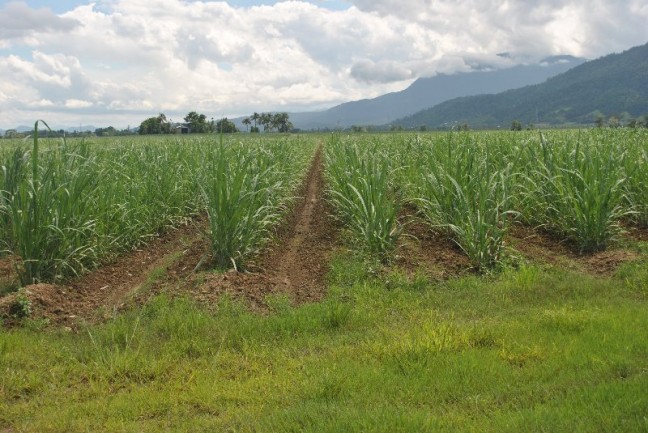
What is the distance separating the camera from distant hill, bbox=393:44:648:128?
136250 millimetres

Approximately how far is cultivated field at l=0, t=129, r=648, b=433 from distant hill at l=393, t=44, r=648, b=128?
12666 centimetres

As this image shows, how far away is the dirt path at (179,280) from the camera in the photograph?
5.37 m

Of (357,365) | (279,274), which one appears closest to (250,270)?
(279,274)

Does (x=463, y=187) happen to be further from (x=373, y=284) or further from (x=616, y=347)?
(x=616, y=347)

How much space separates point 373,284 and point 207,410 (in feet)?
8.99

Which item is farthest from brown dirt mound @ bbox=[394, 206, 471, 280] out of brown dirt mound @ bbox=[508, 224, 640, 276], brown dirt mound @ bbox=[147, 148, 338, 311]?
brown dirt mound @ bbox=[147, 148, 338, 311]

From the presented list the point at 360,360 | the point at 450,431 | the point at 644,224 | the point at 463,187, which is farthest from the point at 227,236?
the point at 644,224

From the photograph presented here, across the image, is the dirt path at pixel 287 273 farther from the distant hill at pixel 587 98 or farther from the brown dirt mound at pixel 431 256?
the distant hill at pixel 587 98

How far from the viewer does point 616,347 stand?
3973 millimetres

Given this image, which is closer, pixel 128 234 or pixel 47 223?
pixel 47 223

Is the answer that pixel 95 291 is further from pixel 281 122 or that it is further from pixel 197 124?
pixel 281 122

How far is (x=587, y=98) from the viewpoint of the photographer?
157875mm

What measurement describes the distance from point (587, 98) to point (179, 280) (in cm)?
17316

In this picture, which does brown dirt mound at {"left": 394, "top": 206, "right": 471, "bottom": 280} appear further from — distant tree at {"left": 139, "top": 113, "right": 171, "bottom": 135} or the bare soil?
distant tree at {"left": 139, "top": 113, "right": 171, "bottom": 135}
